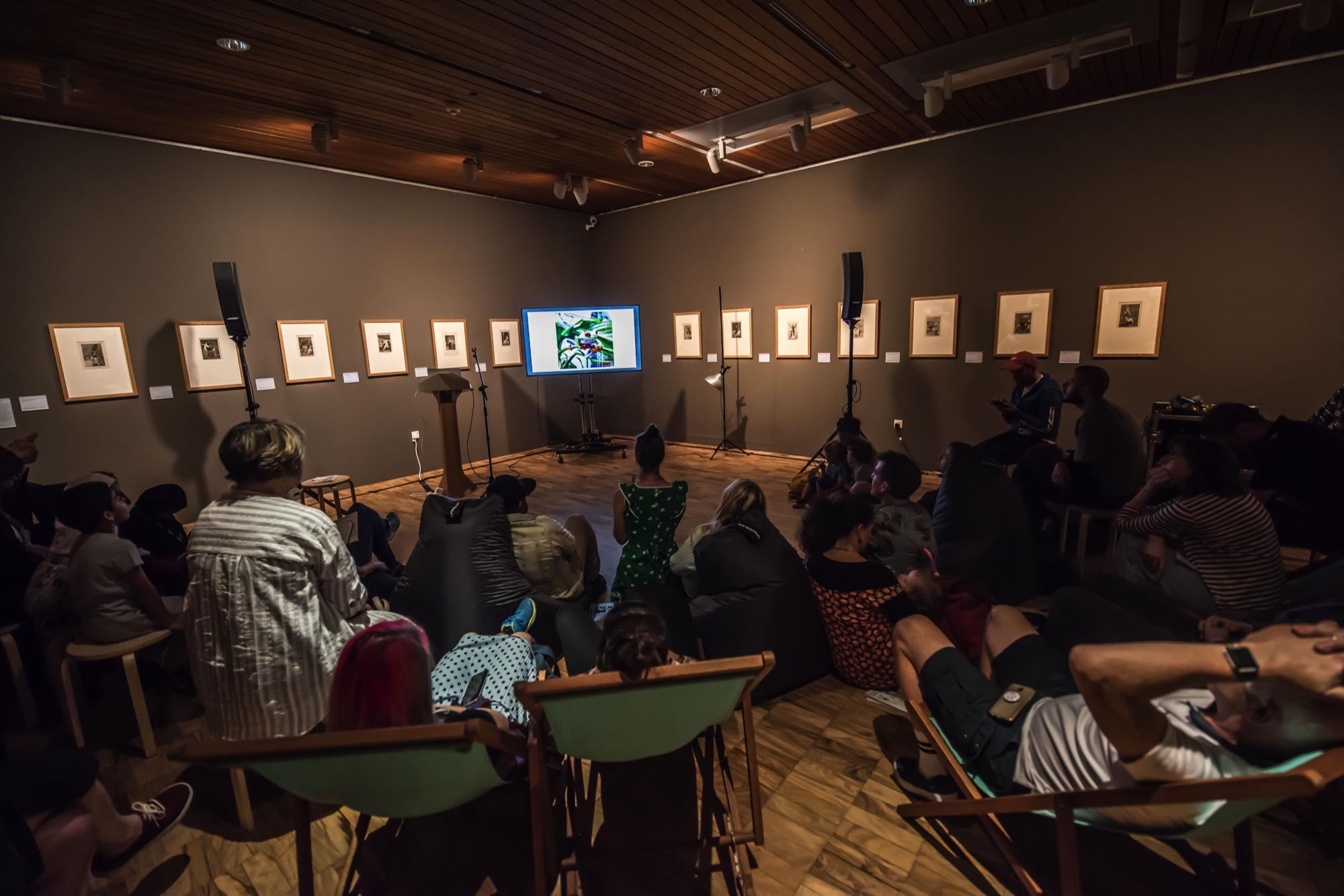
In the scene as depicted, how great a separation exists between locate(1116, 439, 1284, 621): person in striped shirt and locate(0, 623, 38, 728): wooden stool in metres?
5.03

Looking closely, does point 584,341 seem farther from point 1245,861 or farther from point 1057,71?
point 1245,861

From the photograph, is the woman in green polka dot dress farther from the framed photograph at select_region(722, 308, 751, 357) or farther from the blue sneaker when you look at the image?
the framed photograph at select_region(722, 308, 751, 357)

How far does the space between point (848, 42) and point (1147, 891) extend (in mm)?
4669

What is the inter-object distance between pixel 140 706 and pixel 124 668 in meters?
0.17

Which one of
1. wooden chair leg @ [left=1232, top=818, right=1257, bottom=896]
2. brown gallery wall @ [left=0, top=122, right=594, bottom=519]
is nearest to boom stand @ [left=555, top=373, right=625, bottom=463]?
brown gallery wall @ [left=0, top=122, right=594, bottom=519]

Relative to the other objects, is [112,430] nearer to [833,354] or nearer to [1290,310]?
[833,354]

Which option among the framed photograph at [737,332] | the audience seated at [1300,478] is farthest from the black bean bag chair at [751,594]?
the framed photograph at [737,332]

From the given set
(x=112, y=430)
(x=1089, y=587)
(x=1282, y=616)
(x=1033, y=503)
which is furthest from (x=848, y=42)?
(x=112, y=430)

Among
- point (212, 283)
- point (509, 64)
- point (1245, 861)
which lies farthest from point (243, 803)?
point (212, 283)

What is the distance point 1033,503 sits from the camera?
3930 mm

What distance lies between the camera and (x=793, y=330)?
7.24 metres

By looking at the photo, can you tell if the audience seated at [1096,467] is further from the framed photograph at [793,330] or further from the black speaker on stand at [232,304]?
the black speaker on stand at [232,304]

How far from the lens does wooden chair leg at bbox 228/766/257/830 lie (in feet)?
6.42

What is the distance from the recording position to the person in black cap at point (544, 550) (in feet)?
9.29
